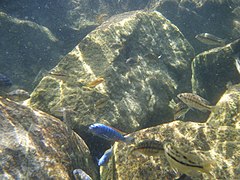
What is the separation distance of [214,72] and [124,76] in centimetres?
359

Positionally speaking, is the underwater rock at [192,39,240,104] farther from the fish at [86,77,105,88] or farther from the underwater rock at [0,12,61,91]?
the underwater rock at [0,12,61,91]

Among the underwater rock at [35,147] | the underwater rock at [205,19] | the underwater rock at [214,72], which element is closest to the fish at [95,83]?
the underwater rock at [35,147]

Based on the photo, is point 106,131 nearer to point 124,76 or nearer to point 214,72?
point 124,76

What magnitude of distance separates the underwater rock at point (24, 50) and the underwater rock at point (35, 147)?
7.57 m

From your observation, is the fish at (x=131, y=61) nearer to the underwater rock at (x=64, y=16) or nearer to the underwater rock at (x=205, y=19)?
the underwater rock at (x=205, y=19)

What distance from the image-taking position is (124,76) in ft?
22.9

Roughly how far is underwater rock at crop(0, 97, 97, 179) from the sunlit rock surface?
74 cm

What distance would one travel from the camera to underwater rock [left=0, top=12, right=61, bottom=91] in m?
11.8

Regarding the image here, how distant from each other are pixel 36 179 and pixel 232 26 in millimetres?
11204

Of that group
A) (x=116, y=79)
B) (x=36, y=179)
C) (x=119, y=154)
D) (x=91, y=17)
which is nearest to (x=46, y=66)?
(x=91, y=17)

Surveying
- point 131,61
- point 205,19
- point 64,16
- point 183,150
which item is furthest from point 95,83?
point 64,16

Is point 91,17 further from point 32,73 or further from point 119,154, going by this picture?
point 119,154

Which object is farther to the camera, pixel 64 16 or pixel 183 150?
pixel 64 16

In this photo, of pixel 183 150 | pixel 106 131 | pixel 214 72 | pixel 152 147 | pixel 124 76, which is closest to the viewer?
pixel 152 147
